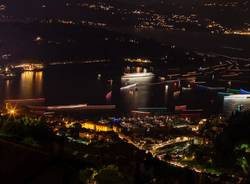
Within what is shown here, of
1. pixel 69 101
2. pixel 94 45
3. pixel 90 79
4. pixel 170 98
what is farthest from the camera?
pixel 94 45

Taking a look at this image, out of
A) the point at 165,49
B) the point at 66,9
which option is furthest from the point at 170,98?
the point at 66,9

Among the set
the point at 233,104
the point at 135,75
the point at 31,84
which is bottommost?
the point at 233,104

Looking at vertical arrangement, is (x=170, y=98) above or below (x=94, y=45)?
below

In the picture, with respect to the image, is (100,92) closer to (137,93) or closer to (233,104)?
(137,93)

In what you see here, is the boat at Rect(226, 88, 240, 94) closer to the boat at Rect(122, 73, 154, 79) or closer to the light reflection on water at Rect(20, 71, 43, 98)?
the boat at Rect(122, 73, 154, 79)

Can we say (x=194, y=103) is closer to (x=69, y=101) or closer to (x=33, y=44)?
(x=69, y=101)

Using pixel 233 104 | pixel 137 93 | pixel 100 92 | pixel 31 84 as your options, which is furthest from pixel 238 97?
pixel 31 84

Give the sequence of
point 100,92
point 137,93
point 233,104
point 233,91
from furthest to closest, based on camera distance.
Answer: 1. point 233,91
2. point 137,93
3. point 100,92
4. point 233,104

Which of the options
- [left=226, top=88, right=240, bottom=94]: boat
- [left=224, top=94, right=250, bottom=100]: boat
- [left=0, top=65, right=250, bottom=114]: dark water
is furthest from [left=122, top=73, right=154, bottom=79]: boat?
[left=224, top=94, right=250, bottom=100]: boat
